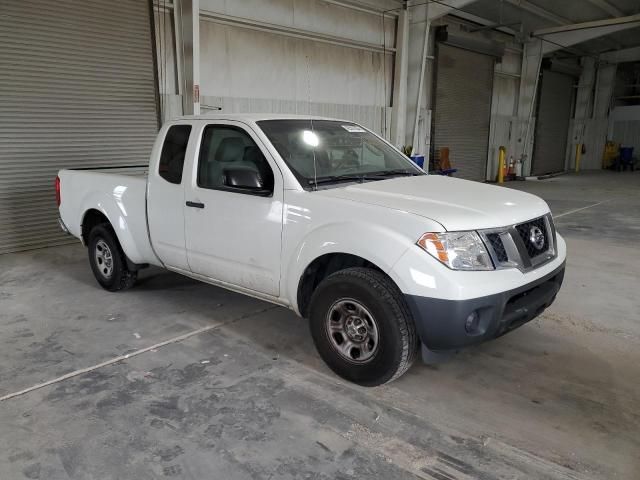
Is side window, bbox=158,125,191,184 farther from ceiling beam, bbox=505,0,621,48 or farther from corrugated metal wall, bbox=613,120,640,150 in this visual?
corrugated metal wall, bbox=613,120,640,150

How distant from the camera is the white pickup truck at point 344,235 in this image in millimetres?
2750

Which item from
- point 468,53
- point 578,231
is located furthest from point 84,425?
point 468,53

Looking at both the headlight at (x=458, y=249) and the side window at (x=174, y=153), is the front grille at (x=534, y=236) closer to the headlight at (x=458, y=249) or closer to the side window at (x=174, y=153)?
the headlight at (x=458, y=249)

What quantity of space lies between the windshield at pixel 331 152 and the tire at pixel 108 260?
6.92 ft

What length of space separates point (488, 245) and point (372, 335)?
33.5 inches

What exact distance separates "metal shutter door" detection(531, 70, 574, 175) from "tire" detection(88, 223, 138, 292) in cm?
1821

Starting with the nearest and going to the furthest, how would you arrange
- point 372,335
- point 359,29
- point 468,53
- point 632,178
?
point 372,335
point 359,29
point 468,53
point 632,178

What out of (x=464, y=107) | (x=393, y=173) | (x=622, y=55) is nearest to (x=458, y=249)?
(x=393, y=173)

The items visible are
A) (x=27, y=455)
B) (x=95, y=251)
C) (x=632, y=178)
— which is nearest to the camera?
(x=27, y=455)

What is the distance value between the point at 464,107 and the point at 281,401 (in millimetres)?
13963

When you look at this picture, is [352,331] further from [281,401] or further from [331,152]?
[331,152]

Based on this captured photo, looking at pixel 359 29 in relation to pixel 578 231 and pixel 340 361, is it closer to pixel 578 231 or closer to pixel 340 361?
pixel 578 231

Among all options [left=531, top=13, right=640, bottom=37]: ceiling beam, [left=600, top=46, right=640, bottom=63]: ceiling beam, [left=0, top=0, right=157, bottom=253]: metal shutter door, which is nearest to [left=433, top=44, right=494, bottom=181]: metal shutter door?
[left=531, top=13, right=640, bottom=37]: ceiling beam

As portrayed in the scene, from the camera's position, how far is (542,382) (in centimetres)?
322
